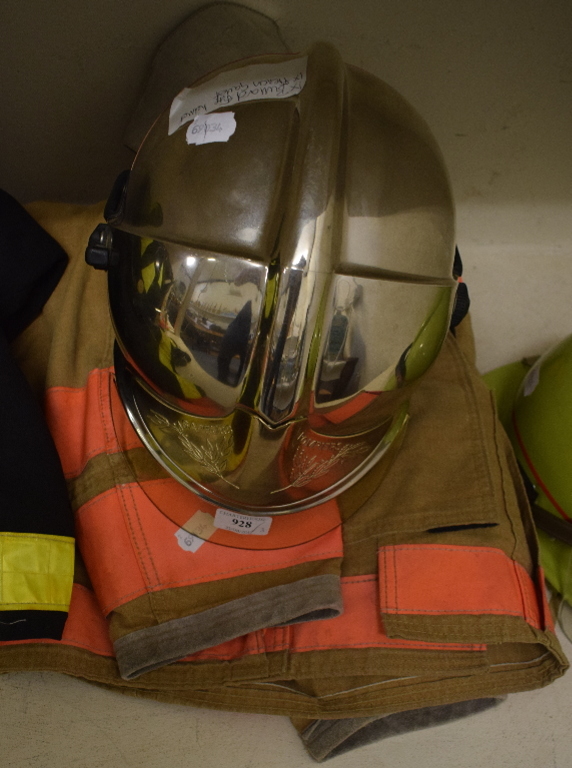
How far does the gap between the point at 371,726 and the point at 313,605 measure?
20 cm

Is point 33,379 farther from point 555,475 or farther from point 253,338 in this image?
point 555,475

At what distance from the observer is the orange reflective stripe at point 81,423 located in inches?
27.5

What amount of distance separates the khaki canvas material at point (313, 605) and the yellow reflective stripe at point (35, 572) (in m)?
0.04

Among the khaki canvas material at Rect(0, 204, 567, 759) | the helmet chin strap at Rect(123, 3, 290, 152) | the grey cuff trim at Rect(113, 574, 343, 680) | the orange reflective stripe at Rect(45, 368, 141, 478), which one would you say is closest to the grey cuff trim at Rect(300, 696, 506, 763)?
the khaki canvas material at Rect(0, 204, 567, 759)

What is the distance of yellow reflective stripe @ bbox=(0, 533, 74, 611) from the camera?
59cm

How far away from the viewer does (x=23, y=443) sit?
2.11 feet

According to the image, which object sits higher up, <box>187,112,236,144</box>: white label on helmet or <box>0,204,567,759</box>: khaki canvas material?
<box>187,112,236,144</box>: white label on helmet

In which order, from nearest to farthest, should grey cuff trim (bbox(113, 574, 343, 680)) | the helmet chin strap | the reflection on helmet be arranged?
the reflection on helmet, grey cuff trim (bbox(113, 574, 343, 680)), the helmet chin strap

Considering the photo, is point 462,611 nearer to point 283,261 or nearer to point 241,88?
point 283,261

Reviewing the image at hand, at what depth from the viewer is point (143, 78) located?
0.88m

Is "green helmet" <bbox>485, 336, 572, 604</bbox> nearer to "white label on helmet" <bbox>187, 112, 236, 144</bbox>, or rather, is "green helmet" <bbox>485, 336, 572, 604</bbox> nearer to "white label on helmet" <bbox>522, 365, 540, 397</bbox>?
"white label on helmet" <bbox>522, 365, 540, 397</bbox>

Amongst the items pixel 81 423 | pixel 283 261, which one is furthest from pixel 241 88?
pixel 81 423

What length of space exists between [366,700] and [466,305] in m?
0.47

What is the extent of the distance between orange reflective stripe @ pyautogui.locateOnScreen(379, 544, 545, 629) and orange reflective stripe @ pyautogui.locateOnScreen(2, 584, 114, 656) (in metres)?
0.31
